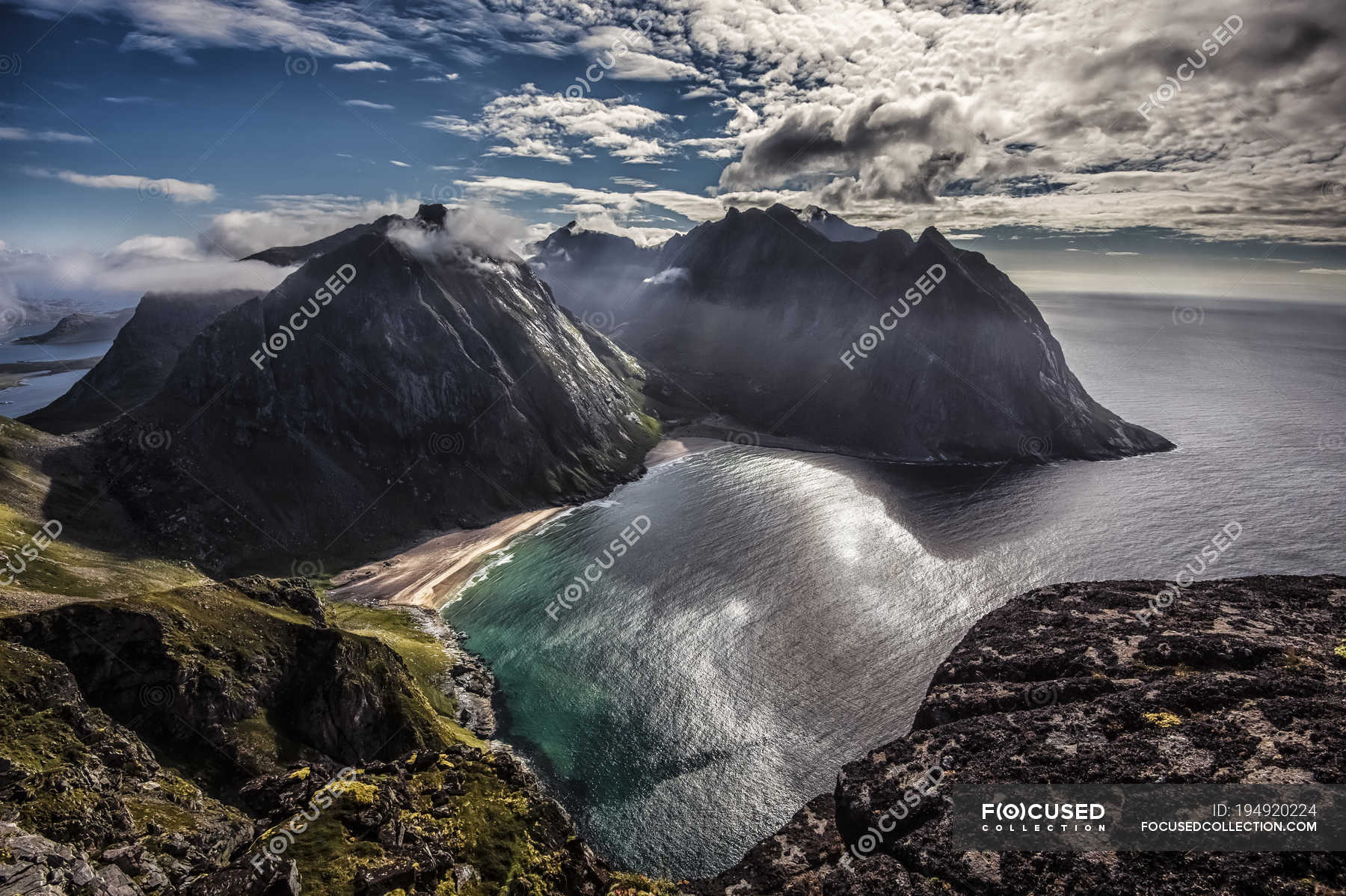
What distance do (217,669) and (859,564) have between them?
9922cm

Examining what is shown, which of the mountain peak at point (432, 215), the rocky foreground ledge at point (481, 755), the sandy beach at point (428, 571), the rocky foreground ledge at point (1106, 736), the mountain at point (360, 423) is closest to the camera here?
the rocky foreground ledge at point (481, 755)

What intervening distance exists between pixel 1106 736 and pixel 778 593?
62344 mm

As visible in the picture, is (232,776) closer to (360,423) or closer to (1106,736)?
(1106,736)

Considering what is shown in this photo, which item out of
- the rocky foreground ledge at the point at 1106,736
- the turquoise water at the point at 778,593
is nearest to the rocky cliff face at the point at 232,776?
the turquoise water at the point at 778,593

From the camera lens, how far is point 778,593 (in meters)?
103

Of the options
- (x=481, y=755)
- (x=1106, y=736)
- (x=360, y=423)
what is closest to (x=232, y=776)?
(x=481, y=755)

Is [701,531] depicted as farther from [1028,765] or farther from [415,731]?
[1028,765]

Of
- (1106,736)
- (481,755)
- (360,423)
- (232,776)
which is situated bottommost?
(232,776)

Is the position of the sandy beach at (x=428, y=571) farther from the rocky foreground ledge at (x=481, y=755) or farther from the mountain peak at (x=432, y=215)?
the mountain peak at (x=432, y=215)

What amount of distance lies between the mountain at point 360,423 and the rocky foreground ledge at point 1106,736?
4309 inches

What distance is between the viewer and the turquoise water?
214 feet

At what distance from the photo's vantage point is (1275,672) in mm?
44156

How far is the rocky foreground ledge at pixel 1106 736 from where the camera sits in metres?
35.0

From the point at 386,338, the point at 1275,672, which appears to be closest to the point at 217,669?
the point at 1275,672
